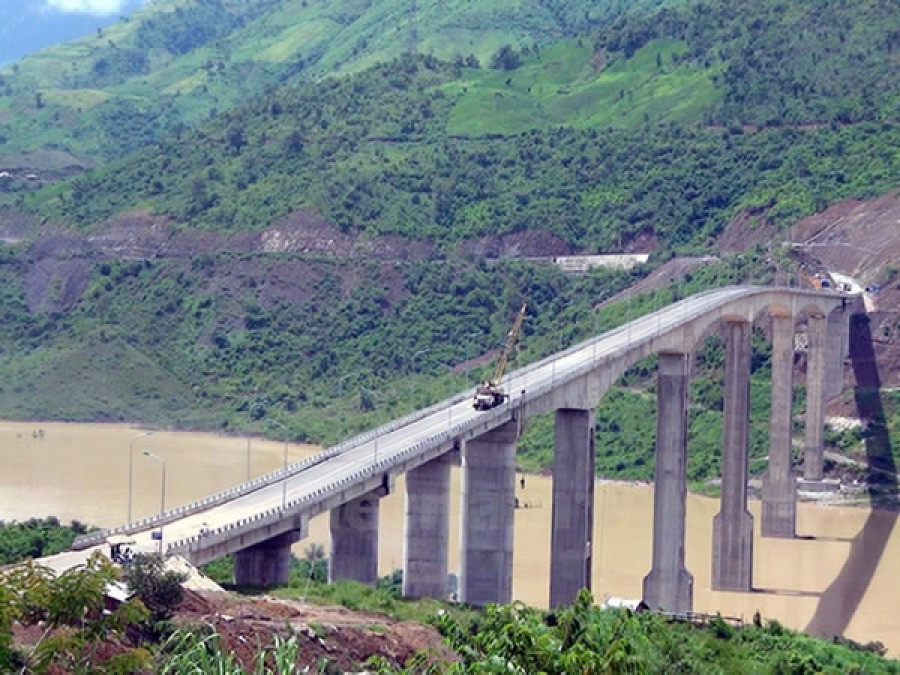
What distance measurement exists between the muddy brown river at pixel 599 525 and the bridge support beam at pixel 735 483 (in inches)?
33.1

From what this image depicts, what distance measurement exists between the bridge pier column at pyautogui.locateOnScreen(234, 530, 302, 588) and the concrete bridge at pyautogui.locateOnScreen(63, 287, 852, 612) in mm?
29

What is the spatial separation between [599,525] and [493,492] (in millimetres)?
23933

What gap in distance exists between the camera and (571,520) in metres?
54.5

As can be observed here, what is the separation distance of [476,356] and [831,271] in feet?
57.2

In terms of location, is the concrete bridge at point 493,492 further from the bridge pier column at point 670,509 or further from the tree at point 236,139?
the tree at point 236,139

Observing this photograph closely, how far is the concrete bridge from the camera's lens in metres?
43.7

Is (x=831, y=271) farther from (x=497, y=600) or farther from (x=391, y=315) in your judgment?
(x=497, y=600)

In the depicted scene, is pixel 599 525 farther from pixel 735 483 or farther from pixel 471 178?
pixel 471 178

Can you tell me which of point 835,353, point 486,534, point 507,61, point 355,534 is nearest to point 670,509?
point 486,534

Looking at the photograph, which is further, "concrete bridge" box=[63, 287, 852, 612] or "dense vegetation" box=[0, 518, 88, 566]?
"dense vegetation" box=[0, 518, 88, 566]

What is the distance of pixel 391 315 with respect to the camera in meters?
110

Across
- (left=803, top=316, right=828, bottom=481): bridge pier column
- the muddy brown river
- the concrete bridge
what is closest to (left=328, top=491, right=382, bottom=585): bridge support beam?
the concrete bridge

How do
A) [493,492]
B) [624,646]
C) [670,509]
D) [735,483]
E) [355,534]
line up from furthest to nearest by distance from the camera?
[735,483] < [670,509] < [493,492] < [355,534] < [624,646]

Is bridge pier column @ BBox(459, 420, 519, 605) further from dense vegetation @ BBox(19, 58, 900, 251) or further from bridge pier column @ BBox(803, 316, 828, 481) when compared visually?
dense vegetation @ BBox(19, 58, 900, 251)
